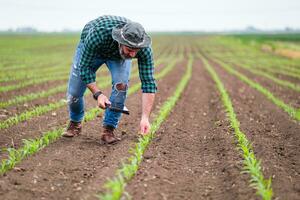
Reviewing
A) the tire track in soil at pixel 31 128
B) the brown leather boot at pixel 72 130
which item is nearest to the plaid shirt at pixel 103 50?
the brown leather boot at pixel 72 130

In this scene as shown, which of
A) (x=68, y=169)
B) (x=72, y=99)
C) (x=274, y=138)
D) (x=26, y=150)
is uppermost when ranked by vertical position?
(x=72, y=99)

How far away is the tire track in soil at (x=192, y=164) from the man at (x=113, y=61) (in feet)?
1.96

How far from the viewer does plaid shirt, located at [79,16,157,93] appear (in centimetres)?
555

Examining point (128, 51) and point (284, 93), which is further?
point (284, 93)

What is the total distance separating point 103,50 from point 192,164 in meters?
1.73

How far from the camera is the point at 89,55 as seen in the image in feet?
18.4

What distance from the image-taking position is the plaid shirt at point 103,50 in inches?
219

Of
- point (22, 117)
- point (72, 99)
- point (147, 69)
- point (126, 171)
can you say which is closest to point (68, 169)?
point (126, 171)

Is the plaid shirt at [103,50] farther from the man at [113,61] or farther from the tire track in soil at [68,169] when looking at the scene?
the tire track in soil at [68,169]

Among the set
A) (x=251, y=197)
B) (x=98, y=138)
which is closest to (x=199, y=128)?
(x=98, y=138)

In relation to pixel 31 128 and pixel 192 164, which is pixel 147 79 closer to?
pixel 192 164

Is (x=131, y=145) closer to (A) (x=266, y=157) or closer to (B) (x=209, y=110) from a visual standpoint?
(A) (x=266, y=157)

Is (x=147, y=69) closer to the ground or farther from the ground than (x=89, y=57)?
closer to the ground

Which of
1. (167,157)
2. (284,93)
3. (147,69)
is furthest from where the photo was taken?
(284,93)
